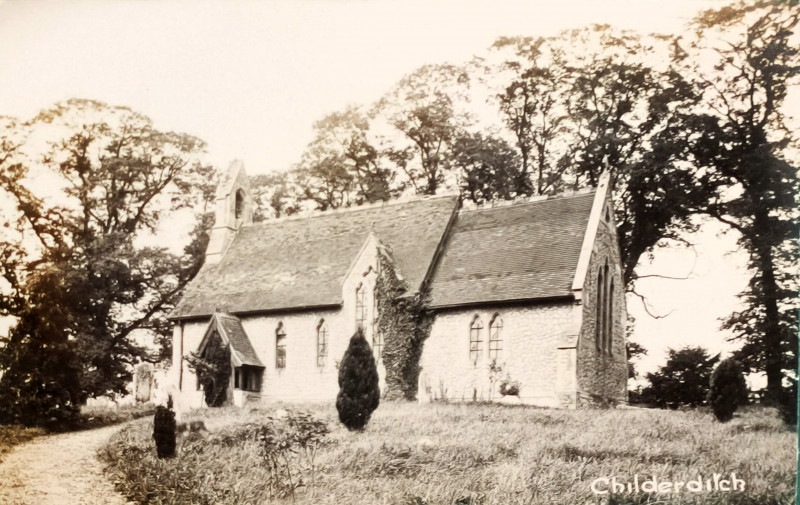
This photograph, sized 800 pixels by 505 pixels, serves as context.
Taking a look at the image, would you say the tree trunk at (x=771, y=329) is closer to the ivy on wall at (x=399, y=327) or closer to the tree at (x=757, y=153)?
the tree at (x=757, y=153)

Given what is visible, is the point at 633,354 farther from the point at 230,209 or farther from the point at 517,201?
the point at 230,209

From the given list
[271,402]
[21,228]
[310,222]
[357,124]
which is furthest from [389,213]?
[21,228]

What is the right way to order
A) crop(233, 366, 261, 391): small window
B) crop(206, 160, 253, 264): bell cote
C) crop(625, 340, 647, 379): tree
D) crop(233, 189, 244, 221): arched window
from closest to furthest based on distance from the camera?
crop(625, 340, 647, 379): tree → crop(206, 160, 253, 264): bell cote → crop(233, 189, 244, 221): arched window → crop(233, 366, 261, 391): small window

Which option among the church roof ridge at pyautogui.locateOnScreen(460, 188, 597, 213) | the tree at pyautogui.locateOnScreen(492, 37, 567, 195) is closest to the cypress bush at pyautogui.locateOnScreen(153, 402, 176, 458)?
the church roof ridge at pyautogui.locateOnScreen(460, 188, 597, 213)

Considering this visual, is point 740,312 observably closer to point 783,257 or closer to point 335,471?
point 783,257

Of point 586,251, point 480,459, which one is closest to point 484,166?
point 586,251

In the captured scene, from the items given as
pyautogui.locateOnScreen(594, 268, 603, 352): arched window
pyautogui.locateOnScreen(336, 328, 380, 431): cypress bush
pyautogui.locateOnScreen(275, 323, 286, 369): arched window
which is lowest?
pyautogui.locateOnScreen(336, 328, 380, 431): cypress bush

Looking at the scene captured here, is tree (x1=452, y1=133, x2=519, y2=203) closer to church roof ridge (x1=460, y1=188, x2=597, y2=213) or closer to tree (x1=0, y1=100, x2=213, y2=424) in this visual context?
church roof ridge (x1=460, y1=188, x2=597, y2=213)
